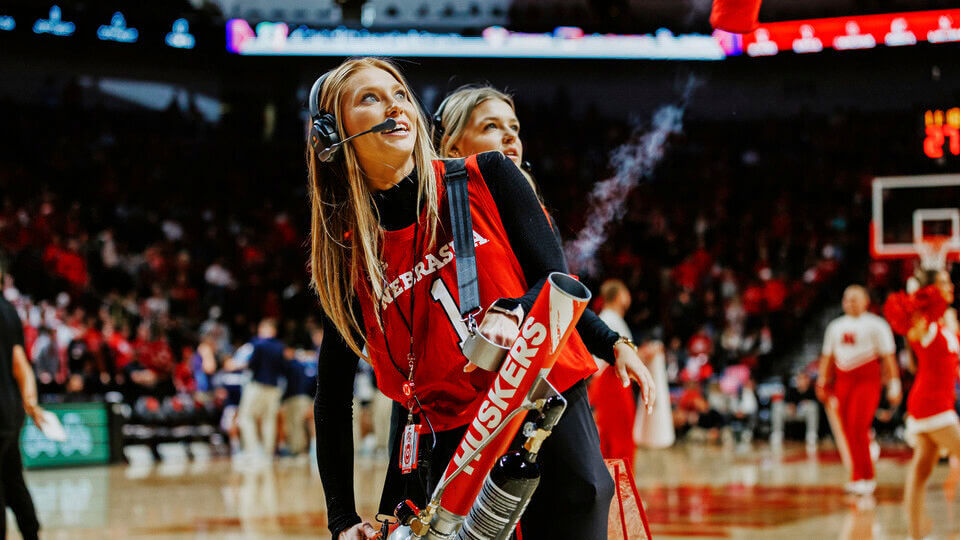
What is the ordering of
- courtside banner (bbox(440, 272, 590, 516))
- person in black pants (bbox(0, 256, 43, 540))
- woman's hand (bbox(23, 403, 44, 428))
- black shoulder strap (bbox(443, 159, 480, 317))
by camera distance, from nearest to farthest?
1. courtside banner (bbox(440, 272, 590, 516))
2. black shoulder strap (bbox(443, 159, 480, 317))
3. person in black pants (bbox(0, 256, 43, 540))
4. woman's hand (bbox(23, 403, 44, 428))

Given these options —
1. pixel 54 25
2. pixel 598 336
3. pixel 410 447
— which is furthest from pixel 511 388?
pixel 54 25

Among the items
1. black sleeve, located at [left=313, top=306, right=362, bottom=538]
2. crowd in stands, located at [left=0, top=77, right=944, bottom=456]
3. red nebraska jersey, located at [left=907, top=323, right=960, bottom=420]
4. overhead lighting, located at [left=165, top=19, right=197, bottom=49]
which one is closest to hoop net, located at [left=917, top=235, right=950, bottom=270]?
crowd in stands, located at [left=0, top=77, right=944, bottom=456]

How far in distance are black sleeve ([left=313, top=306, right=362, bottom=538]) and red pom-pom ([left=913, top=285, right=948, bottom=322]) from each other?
5.33 metres

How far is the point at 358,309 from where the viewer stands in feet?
7.11

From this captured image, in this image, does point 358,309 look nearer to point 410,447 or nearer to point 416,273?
point 416,273

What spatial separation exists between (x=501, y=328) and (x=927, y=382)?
5787 mm

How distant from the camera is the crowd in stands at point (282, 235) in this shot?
16.6m

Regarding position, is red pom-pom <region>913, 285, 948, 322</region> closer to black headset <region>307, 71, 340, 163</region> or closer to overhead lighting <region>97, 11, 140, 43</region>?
black headset <region>307, 71, 340, 163</region>

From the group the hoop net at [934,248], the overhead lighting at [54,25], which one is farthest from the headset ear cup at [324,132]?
the overhead lighting at [54,25]

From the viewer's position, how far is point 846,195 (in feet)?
67.6

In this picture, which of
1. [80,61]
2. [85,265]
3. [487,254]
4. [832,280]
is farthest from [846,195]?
[487,254]

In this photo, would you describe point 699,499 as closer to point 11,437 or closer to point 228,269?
point 11,437

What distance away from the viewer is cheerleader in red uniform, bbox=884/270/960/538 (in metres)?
6.34

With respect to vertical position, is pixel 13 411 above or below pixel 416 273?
below
